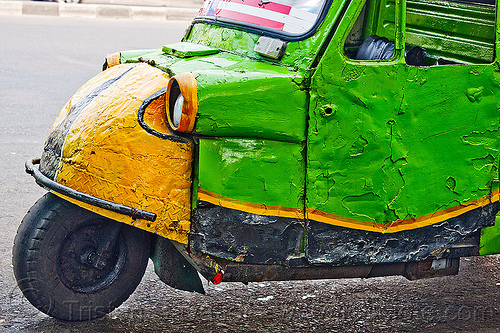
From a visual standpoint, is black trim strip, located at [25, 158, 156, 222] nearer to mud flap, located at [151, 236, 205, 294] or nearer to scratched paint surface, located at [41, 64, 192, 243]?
scratched paint surface, located at [41, 64, 192, 243]

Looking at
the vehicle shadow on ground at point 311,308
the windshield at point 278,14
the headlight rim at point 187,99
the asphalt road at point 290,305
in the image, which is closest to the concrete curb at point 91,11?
the asphalt road at point 290,305

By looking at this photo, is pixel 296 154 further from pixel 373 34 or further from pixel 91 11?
pixel 91 11

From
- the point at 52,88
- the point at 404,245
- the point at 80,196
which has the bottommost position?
the point at 52,88

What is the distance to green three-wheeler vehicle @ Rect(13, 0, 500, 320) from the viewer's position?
118 inches

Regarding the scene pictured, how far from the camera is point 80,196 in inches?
118

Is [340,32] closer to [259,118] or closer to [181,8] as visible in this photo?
[259,118]

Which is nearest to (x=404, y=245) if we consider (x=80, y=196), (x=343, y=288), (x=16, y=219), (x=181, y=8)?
(x=343, y=288)

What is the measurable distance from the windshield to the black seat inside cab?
422mm

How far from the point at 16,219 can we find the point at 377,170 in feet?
9.41

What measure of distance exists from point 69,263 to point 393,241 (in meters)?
1.57

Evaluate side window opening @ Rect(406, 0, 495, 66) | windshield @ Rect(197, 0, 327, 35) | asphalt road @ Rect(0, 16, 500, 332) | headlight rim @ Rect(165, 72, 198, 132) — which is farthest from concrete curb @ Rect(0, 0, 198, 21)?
headlight rim @ Rect(165, 72, 198, 132)

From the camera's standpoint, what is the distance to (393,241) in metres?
3.29

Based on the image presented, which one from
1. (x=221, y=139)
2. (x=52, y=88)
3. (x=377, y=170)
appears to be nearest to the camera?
(x=221, y=139)

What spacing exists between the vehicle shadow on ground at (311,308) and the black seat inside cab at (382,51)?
1.38 meters
